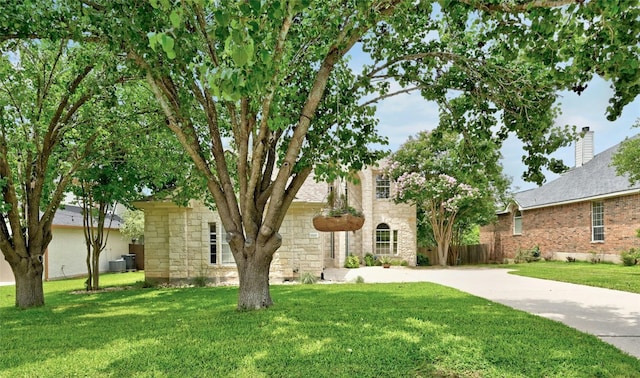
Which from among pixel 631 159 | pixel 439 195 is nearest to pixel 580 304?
pixel 631 159

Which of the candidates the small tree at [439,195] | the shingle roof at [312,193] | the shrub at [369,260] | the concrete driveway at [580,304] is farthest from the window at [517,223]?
the shingle roof at [312,193]

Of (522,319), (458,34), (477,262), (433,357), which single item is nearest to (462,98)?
(458,34)

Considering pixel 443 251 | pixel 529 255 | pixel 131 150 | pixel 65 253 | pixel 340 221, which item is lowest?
A: pixel 529 255

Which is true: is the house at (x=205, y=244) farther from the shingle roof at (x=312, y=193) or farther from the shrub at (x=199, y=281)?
the shrub at (x=199, y=281)

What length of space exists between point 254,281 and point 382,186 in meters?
17.0

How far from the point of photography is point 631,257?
17406mm

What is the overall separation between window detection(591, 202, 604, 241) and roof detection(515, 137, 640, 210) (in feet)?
2.14

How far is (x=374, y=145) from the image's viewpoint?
27.4ft

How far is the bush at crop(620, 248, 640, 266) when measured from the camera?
17.4 m

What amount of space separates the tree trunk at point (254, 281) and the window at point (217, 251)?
23.9 feet

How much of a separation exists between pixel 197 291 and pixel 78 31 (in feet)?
26.3

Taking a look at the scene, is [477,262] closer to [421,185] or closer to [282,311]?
[421,185]

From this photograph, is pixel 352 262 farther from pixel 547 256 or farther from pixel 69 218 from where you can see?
pixel 69 218

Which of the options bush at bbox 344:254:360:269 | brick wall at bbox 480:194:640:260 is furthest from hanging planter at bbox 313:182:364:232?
brick wall at bbox 480:194:640:260
